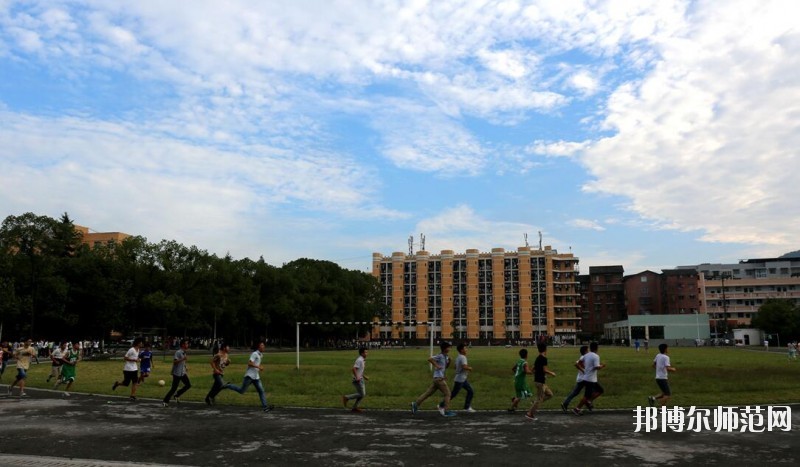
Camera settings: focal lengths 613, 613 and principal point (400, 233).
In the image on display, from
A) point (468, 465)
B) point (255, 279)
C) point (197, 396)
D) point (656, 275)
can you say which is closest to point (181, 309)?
point (255, 279)

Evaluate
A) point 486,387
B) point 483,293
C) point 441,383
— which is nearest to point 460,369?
point 441,383

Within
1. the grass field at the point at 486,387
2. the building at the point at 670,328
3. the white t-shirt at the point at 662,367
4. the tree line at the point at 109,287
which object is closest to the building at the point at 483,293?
the building at the point at 670,328

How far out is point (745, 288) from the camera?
135000 mm

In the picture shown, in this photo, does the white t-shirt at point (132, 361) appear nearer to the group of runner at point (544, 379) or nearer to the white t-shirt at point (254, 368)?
the white t-shirt at point (254, 368)

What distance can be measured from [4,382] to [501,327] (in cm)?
12421

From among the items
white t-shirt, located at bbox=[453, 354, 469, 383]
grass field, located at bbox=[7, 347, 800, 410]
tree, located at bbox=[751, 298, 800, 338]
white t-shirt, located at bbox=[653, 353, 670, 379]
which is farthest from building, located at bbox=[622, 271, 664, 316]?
white t-shirt, located at bbox=[453, 354, 469, 383]

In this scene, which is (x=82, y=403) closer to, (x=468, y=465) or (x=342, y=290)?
(x=468, y=465)

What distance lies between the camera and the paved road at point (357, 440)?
35.0 feet

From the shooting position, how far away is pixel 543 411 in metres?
17.3

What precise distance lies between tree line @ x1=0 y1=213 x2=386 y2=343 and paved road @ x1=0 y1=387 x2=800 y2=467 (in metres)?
44.3

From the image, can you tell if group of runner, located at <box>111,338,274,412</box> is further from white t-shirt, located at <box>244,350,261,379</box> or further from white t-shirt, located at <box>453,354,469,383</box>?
white t-shirt, located at <box>453,354,469,383</box>

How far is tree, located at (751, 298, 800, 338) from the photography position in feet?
317

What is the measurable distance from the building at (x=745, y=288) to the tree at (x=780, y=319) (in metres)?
29.6

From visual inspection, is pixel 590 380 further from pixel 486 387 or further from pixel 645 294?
pixel 645 294
